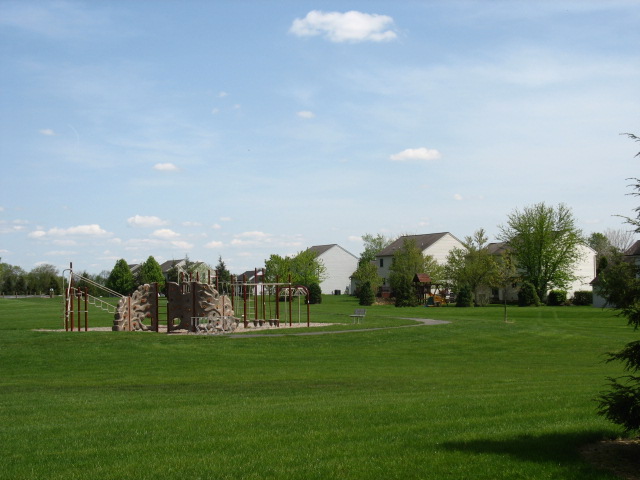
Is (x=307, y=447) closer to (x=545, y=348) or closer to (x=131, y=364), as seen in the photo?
(x=131, y=364)

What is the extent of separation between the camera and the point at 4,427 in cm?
1136

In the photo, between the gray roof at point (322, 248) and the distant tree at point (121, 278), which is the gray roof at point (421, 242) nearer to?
the gray roof at point (322, 248)

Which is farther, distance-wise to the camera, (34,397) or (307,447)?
(34,397)

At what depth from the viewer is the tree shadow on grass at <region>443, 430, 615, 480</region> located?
7.53m

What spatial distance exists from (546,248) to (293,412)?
71.9m

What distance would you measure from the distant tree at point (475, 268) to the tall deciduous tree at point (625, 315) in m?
64.1

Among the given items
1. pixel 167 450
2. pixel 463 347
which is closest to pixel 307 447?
pixel 167 450

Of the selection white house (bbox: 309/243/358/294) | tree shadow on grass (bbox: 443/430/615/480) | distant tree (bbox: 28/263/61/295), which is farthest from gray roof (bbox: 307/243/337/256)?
tree shadow on grass (bbox: 443/430/615/480)

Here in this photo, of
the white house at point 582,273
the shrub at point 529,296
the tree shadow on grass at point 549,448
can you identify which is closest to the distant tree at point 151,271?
the white house at point 582,273

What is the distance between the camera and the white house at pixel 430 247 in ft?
320

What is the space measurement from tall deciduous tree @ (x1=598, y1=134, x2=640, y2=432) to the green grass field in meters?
0.73

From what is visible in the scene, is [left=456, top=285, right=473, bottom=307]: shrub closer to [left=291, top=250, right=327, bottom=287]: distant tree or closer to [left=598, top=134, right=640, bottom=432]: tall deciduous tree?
[left=291, top=250, right=327, bottom=287]: distant tree

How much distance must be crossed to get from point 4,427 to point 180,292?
2683cm

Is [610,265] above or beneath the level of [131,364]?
above
